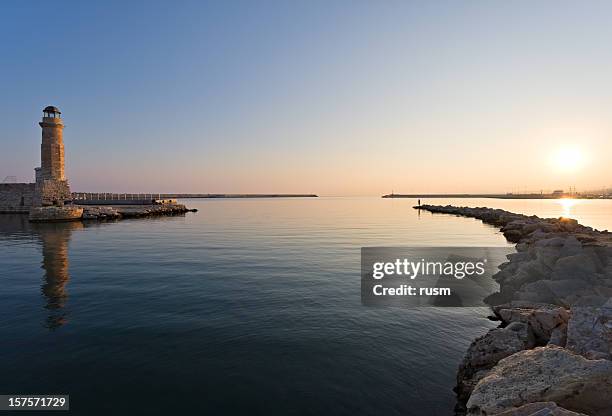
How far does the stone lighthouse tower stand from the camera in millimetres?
46312

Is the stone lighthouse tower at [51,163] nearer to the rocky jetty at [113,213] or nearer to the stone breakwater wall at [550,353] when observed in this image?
the rocky jetty at [113,213]

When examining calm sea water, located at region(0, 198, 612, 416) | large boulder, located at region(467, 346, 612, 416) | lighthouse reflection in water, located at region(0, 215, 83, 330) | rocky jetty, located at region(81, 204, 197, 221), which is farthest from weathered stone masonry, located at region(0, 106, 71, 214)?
large boulder, located at region(467, 346, 612, 416)

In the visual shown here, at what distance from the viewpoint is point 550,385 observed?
4512 millimetres

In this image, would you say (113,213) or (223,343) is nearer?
(223,343)

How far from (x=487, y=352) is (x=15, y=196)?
76.9 meters

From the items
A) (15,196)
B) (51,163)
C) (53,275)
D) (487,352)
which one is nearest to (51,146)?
(51,163)

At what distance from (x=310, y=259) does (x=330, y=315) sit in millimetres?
9363

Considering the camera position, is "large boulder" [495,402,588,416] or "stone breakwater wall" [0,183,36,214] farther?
"stone breakwater wall" [0,183,36,214]

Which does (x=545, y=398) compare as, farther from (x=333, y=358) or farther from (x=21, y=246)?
(x=21, y=246)

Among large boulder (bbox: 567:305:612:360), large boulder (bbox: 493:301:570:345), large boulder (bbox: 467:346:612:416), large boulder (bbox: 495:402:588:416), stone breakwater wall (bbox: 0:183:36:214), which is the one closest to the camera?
large boulder (bbox: 495:402:588:416)

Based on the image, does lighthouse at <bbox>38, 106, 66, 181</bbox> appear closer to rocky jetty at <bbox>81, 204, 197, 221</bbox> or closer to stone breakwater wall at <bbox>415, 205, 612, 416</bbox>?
rocky jetty at <bbox>81, 204, 197, 221</bbox>

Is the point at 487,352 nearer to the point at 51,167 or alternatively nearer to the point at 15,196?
the point at 51,167

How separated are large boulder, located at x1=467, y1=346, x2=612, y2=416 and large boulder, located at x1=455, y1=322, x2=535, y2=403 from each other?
135cm

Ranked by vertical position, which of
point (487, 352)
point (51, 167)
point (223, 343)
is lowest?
point (223, 343)
